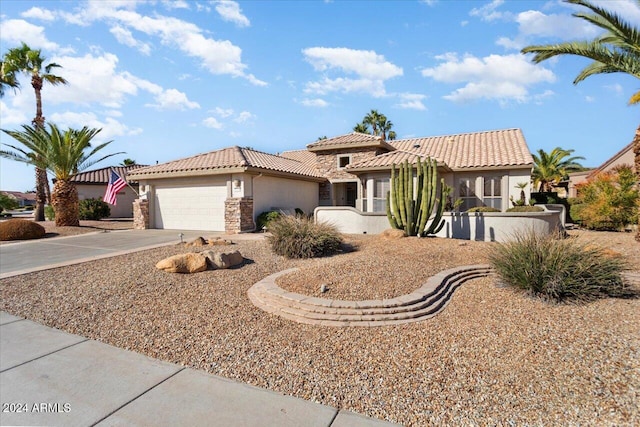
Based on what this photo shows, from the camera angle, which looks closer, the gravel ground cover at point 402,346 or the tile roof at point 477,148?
the gravel ground cover at point 402,346

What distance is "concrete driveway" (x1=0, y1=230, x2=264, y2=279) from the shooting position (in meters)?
9.30

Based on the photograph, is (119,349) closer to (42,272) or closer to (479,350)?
(479,350)

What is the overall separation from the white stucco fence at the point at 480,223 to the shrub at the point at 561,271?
204 inches

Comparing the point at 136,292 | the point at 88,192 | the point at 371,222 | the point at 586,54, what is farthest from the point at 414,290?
the point at 88,192

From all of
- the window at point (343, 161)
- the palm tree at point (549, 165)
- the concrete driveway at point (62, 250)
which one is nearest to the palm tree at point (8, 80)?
the concrete driveway at point (62, 250)

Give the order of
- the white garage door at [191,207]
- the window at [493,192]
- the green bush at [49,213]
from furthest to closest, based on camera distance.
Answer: the green bush at [49,213], the window at [493,192], the white garage door at [191,207]

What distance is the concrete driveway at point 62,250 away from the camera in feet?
30.5

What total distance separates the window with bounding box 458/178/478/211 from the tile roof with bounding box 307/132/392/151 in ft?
18.9

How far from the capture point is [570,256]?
611cm

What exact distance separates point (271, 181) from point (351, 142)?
667cm

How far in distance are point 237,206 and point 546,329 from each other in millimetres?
13348

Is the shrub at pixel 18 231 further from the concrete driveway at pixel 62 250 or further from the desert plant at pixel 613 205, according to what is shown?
the desert plant at pixel 613 205

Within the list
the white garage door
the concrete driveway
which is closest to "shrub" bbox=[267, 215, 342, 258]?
the concrete driveway

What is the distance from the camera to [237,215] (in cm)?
1572
